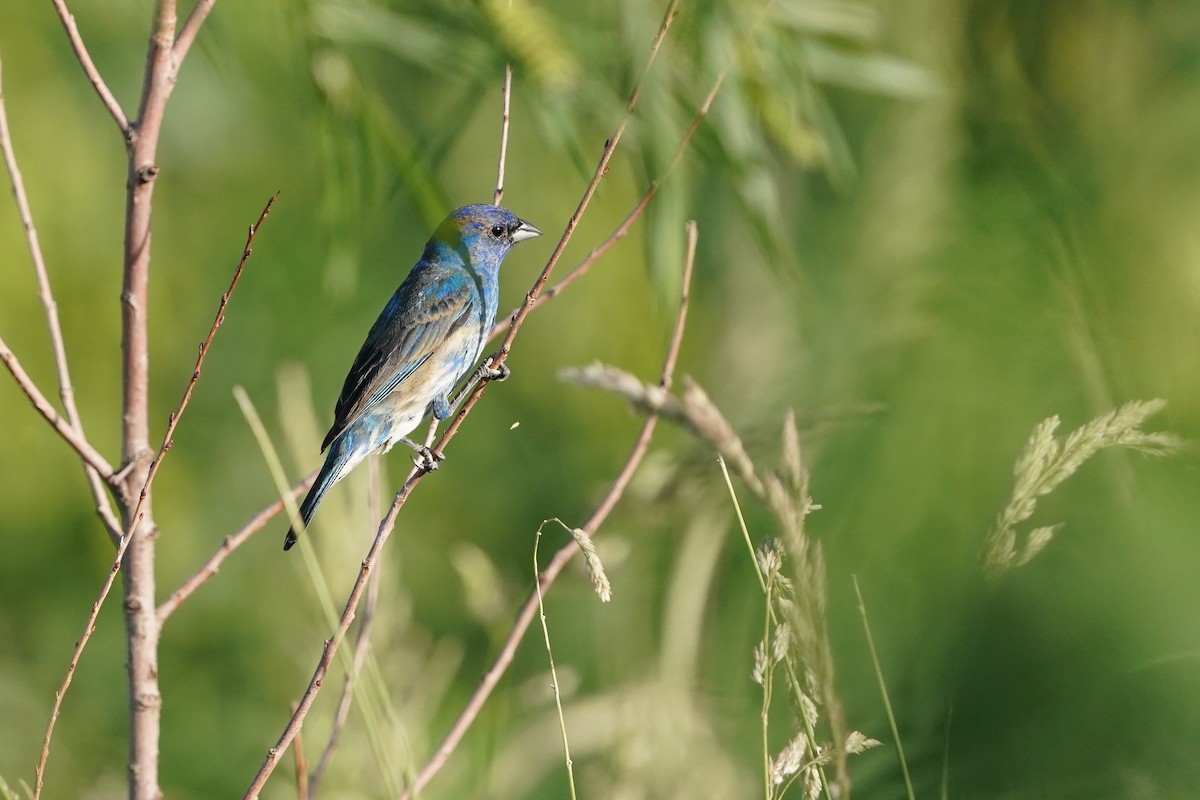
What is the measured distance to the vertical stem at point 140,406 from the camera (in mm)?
1533

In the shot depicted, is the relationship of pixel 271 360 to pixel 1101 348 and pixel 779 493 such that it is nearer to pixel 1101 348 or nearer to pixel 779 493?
pixel 1101 348

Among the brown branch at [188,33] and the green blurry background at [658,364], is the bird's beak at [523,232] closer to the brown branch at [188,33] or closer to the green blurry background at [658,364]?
the green blurry background at [658,364]

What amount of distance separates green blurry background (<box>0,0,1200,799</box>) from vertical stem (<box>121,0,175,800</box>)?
0.70 feet

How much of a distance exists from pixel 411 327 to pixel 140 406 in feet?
3.15

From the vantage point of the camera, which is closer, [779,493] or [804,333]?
[779,493]

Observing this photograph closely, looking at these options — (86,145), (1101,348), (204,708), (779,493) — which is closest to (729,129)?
(1101,348)

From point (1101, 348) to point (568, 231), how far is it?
1.37 m

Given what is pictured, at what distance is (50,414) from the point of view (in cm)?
147

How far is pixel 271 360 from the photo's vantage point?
560 centimetres

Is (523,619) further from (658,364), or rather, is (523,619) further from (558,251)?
(658,364)

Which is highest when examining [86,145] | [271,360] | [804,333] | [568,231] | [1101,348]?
[86,145]

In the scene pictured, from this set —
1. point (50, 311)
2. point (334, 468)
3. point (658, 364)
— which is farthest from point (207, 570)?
point (658, 364)

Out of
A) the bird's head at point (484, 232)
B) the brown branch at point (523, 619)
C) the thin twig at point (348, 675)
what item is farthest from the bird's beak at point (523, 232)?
the brown branch at point (523, 619)

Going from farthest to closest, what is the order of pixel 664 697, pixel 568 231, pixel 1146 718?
pixel 1146 718, pixel 664 697, pixel 568 231
